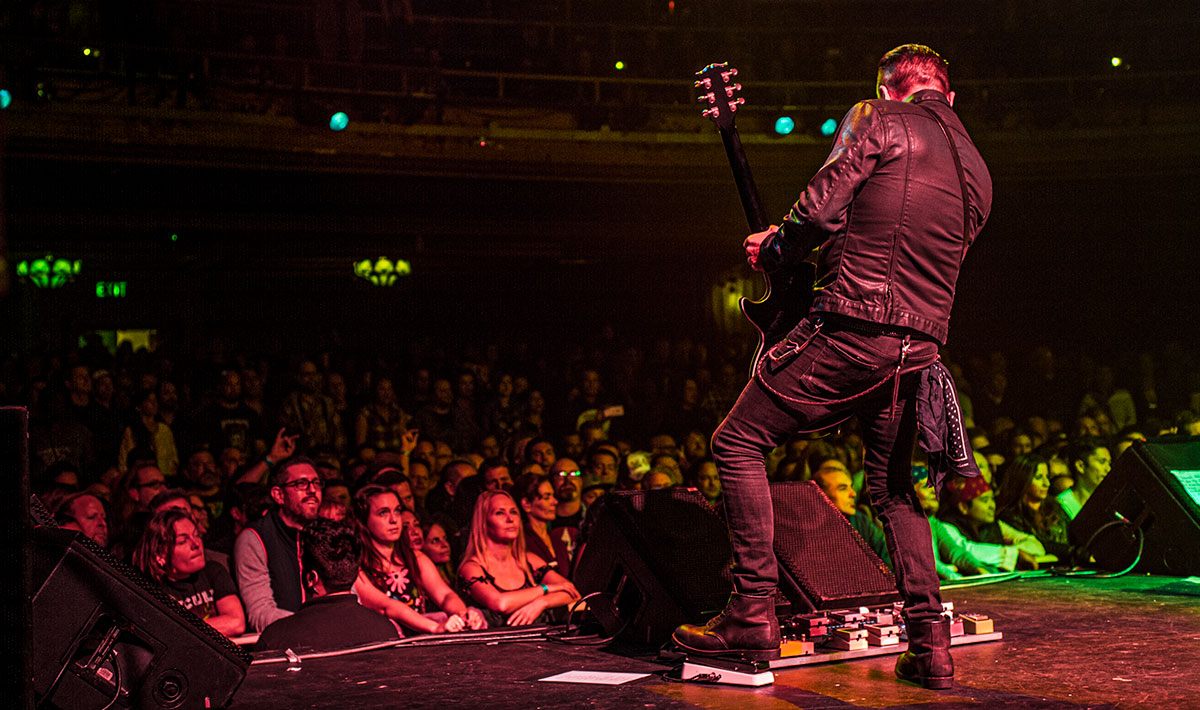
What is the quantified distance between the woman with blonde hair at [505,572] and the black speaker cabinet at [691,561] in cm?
101

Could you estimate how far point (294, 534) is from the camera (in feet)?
14.1

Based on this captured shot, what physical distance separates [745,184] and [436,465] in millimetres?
3978

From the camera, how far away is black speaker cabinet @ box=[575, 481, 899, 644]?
10.4 feet

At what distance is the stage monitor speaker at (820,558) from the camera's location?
123 inches

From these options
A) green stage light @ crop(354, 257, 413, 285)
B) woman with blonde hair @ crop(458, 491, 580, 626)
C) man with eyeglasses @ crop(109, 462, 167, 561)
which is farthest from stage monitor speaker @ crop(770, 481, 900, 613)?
green stage light @ crop(354, 257, 413, 285)

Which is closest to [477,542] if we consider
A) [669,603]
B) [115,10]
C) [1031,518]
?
[669,603]

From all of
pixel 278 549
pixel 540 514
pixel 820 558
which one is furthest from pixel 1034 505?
pixel 278 549

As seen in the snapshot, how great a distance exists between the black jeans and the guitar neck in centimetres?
45

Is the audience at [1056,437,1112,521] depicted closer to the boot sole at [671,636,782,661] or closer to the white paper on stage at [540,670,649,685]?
the boot sole at [671,636,782,661]

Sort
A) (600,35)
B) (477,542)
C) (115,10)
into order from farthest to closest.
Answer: (600,35) < (115,10) < (477,542)

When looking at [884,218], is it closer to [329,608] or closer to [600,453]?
[329,608]

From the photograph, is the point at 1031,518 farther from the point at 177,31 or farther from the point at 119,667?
the point at 177,31

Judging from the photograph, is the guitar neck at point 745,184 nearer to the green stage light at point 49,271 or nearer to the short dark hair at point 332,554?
the short dark hair at point 332,554

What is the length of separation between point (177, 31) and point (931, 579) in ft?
31.8
